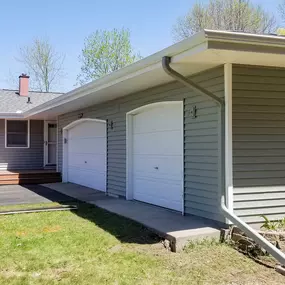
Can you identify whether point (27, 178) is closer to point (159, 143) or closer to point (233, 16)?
point (159, 143)

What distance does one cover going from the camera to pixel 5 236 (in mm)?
5668

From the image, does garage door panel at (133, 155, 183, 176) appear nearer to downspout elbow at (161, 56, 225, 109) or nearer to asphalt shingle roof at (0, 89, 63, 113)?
downspout elbow at (161, 56, 225, 109)

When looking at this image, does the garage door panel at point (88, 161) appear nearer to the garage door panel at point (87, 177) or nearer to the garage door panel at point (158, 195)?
the garage door panel at point (87, 177)

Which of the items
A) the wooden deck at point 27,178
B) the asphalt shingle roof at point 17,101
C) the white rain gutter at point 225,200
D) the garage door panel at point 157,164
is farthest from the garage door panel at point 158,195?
the asphalt shingle roof at point 17,101

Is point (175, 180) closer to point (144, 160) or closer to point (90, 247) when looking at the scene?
point (144, 160)

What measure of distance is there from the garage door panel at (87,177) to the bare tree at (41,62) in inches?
704

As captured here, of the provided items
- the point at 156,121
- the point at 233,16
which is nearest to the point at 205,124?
the point at 156,121

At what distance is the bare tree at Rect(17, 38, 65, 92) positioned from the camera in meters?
29.4

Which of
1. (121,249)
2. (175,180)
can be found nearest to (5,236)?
(121,249)

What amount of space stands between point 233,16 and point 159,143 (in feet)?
55.3

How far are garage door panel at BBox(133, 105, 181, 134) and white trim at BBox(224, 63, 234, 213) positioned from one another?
159 centimetres

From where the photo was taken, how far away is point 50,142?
1591cm

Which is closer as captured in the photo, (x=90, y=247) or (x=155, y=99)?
(x=90, y=247)

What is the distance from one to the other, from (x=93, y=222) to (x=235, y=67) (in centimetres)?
350
